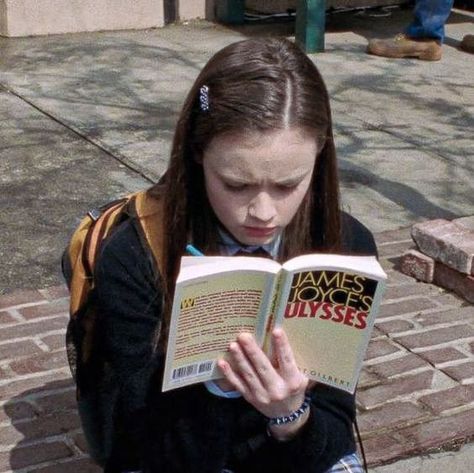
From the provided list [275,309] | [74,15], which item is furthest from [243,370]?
[74,15]

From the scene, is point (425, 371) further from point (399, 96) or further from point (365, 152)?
point (399, 96)

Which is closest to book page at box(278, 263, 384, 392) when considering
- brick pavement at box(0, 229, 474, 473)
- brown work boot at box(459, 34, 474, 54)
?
brick pavement at box(0, 229, 474, 473)

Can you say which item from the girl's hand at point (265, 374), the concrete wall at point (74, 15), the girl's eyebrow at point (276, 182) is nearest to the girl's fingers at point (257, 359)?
the girl's hand at point (265, 374)

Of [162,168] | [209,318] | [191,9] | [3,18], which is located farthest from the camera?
[191,9]

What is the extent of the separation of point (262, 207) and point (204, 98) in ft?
0.75

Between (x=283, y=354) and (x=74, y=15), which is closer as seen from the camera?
(x=283, y=354)

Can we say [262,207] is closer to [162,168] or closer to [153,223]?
[153,223]

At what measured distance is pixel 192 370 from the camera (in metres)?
2.17

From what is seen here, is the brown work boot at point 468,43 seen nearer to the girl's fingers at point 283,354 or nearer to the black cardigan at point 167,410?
the black cardigan at point 167,410

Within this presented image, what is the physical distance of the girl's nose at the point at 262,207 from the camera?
2.21 meters

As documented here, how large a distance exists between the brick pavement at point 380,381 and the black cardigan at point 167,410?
984 mm

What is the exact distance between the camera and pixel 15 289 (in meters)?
4.46

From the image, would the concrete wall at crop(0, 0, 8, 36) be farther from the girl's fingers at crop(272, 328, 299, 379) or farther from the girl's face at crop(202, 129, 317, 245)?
the girl's fingers at crop(272, 328, 299, 379)

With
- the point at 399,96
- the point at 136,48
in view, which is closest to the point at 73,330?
the point at 399,96
